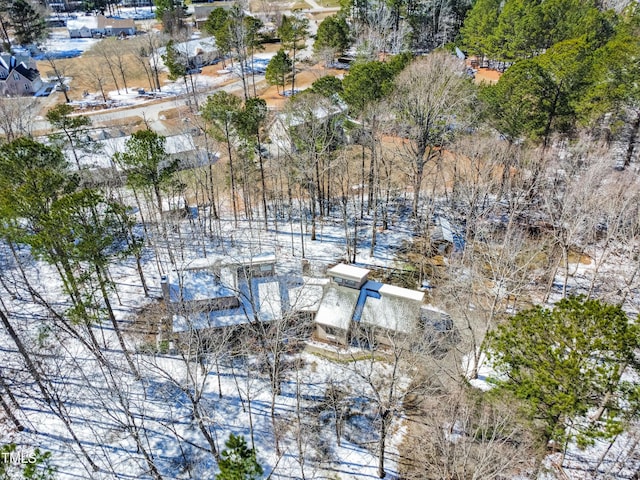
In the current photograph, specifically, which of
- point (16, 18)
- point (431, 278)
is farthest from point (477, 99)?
point (16, 18)

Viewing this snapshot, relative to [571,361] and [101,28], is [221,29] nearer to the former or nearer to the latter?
[101,28]

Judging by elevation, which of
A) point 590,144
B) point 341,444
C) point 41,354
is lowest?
point 341,444

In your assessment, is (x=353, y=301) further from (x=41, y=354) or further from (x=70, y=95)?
(x=70, y=95)

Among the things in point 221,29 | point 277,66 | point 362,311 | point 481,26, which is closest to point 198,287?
point 362,311

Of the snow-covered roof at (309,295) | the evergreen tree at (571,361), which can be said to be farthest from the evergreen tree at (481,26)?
the evergreen tree at (571,361)

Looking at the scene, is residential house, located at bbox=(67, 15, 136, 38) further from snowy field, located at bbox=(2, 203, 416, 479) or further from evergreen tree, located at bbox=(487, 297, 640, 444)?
evergreen tree, located at bbox=(487, 297, 640, 444)

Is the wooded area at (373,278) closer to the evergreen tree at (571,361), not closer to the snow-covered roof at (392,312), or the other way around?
the evergreen tree at (571,361)
